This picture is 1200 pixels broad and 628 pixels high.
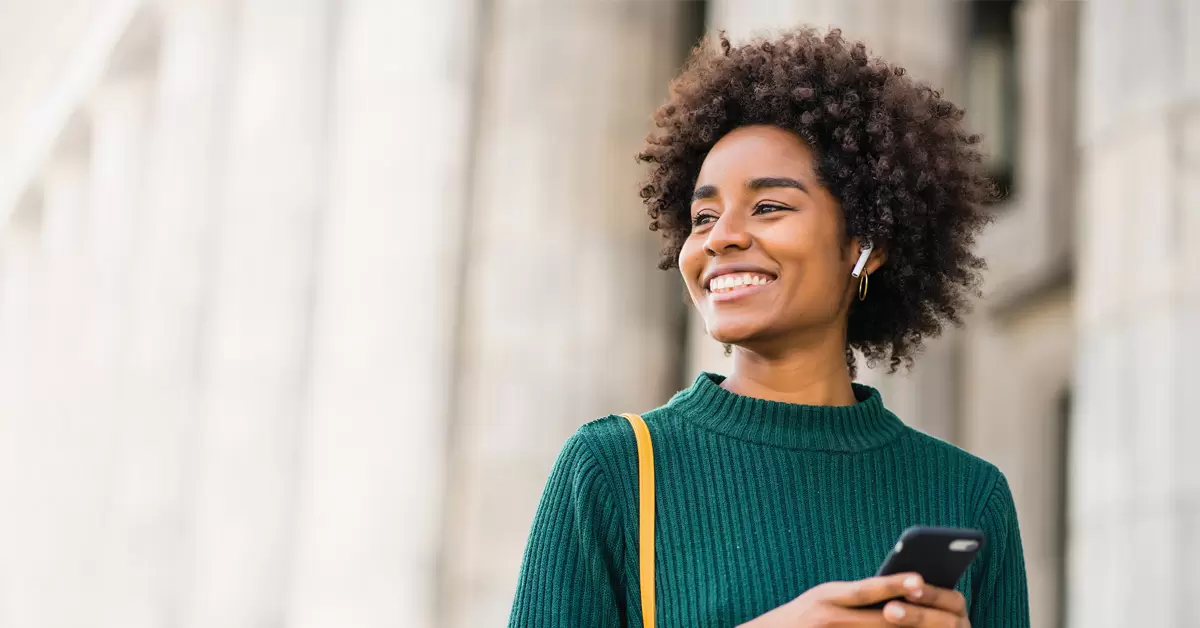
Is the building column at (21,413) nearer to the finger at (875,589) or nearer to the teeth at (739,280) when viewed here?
the teeth at (739,280)

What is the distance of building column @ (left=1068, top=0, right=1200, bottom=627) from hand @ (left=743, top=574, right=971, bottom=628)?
532 cm

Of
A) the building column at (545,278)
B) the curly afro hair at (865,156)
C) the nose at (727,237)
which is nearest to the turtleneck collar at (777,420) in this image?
the nose at (727,237)

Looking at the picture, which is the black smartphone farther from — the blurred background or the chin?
the blurred background

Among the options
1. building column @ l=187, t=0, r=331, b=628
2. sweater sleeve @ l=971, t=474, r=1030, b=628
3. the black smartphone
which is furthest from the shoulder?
building column @ l=187, t=0, r=331, b=628

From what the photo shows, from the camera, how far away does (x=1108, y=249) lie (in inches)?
329

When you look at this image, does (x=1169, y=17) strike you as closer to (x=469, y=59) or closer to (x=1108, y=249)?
(x=1108, y=249)

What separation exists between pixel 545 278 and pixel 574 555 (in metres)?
8.89

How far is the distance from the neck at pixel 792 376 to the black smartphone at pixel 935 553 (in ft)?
1.89

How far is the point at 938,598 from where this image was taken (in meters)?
2.54

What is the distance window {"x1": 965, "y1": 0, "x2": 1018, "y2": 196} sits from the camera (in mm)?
17766

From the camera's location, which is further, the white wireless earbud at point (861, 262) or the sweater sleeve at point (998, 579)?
the white wireless earbud at point (861, 262)

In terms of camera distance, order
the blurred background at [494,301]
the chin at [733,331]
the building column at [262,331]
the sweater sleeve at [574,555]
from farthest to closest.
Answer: the building column at [262,331] < the blurred background at [494,301] < the chin at [733,331] < the sweater sleeve at [574,555]

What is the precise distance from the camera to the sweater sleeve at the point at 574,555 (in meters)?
2.77

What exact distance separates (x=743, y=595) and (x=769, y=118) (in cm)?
95
